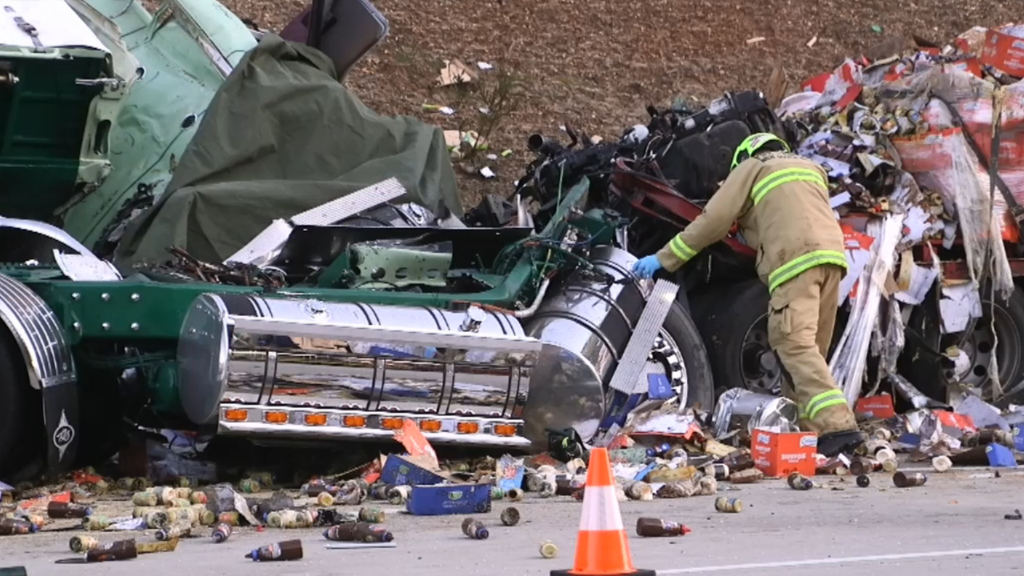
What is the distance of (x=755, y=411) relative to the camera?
876cm

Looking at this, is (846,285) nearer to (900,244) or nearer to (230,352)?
(900,244)

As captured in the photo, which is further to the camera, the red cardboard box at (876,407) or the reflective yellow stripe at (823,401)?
the red cardboard box at (876,407)

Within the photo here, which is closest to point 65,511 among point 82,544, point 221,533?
point 221,533

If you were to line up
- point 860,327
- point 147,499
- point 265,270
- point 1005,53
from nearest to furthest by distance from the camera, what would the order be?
1. point 147,499
2. point 265,270
3. point 860,327
4. point 1005,53

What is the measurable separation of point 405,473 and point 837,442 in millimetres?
2225

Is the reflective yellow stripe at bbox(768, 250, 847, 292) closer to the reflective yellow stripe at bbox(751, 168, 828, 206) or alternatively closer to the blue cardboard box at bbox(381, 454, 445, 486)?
the reflective yellow stripe at bbox(751, 168, 828, 206)

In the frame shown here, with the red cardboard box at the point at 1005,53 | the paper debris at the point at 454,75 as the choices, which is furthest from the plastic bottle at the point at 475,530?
the paper debris at the point at 454,75

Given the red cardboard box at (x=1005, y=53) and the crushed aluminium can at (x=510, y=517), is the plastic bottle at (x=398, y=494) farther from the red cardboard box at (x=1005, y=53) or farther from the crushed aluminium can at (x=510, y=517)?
the red cardboard box at (x=1005, y=53)

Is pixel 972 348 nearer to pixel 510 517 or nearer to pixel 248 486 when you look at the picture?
pixel 248 486

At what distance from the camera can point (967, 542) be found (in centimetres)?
599

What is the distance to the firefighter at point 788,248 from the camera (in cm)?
869

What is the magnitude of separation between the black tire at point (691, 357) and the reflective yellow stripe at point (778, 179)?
665 mm

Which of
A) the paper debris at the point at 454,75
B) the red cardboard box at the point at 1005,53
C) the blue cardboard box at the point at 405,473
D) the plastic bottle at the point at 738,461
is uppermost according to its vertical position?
the paper debris at the point at 454,75

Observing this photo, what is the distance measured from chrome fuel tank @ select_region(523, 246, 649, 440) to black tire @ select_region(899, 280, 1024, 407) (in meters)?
2.15
